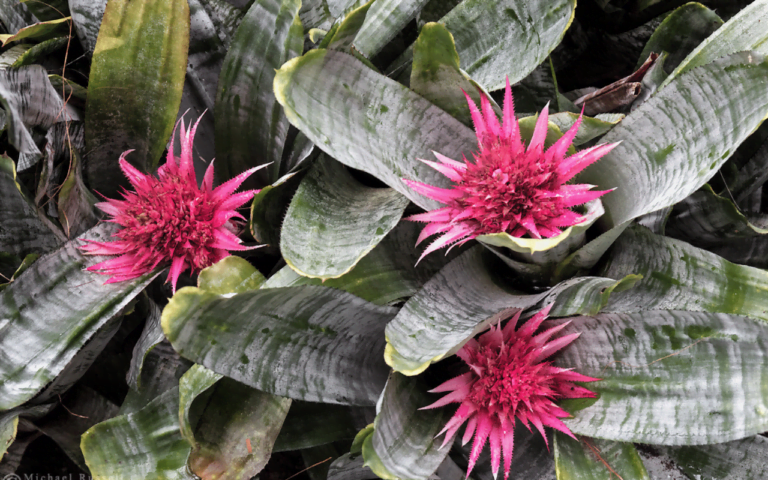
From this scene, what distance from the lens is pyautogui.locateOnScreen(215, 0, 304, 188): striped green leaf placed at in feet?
3.05

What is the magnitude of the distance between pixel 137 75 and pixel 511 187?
0.72 m

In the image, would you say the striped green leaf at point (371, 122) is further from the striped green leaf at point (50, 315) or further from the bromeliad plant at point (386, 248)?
the striped green leaf at point (50, 315)

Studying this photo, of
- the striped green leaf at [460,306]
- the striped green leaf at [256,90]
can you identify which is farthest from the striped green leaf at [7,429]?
the striped green leaf at [460,306]

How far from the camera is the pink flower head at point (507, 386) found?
772 mm

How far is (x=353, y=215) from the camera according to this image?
0.83 m

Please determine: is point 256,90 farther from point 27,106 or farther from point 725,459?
point 725,459

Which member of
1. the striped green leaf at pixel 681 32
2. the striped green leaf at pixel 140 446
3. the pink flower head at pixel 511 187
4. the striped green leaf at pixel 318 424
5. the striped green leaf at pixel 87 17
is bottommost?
the striped green leaf at pixel 318 424

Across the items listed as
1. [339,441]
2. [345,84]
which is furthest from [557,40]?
[339,441]

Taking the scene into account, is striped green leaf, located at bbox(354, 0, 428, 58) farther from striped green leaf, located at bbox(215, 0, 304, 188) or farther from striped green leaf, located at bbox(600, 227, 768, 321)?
striped green leaf, located at bbox(600, 227, 768, 321)

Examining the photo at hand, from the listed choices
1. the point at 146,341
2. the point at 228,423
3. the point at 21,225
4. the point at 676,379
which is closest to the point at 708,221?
the point at 676,379

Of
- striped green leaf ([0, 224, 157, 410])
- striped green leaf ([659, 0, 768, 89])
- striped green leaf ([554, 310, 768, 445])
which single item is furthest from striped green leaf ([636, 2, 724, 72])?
striped green leaf ([0, 224, 157, 410])

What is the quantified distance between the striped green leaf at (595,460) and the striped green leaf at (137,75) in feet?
2.91

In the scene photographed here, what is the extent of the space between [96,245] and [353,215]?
18.9 inches

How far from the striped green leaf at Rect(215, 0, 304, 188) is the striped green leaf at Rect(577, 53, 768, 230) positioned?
57cm
